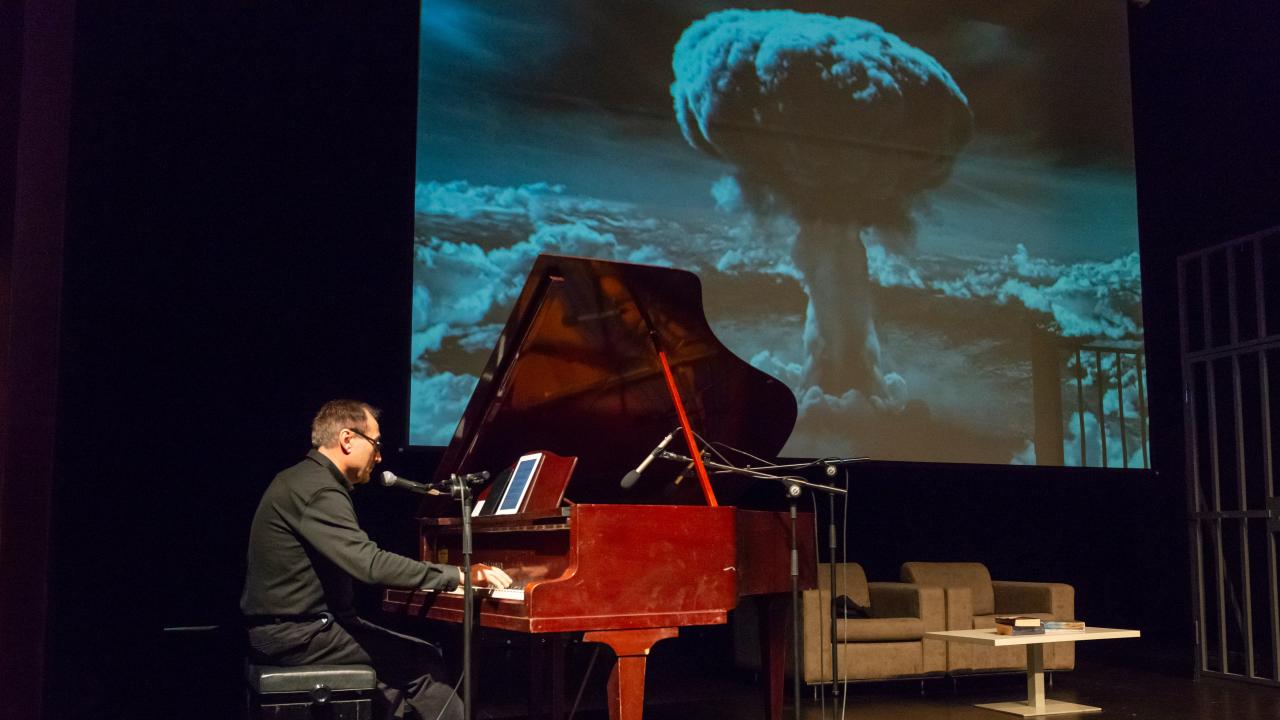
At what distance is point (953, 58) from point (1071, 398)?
2299mm

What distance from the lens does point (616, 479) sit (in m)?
4.44

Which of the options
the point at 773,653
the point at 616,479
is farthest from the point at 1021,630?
the point at 616,479

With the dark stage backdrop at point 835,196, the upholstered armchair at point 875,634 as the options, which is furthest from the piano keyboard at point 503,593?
the upholstered armchair at point 875,634

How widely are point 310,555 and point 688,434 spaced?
50.5 inches

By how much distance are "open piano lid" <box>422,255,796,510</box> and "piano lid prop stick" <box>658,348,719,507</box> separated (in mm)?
50

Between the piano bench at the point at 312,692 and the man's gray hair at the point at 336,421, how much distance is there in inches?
28.6

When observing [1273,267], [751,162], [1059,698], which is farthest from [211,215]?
[1273,267]

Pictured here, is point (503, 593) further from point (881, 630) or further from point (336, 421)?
point (881, 630)

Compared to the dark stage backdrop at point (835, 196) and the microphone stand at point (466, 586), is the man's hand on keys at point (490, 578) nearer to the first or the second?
the microphone stand at point (466, 586)

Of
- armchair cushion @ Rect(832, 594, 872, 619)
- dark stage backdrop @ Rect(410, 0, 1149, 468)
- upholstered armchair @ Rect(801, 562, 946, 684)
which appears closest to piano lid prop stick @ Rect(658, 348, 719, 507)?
dark stage backdrop @ Rect(410, 0, 1149, 468)

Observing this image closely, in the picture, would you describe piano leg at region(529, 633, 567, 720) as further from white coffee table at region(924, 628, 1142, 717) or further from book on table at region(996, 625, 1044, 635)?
book on table at region(996, 625, 1044, 635)

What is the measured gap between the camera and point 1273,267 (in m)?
7.95

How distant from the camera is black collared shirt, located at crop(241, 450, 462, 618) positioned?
11.4 ft

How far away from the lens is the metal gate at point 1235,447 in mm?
6684
